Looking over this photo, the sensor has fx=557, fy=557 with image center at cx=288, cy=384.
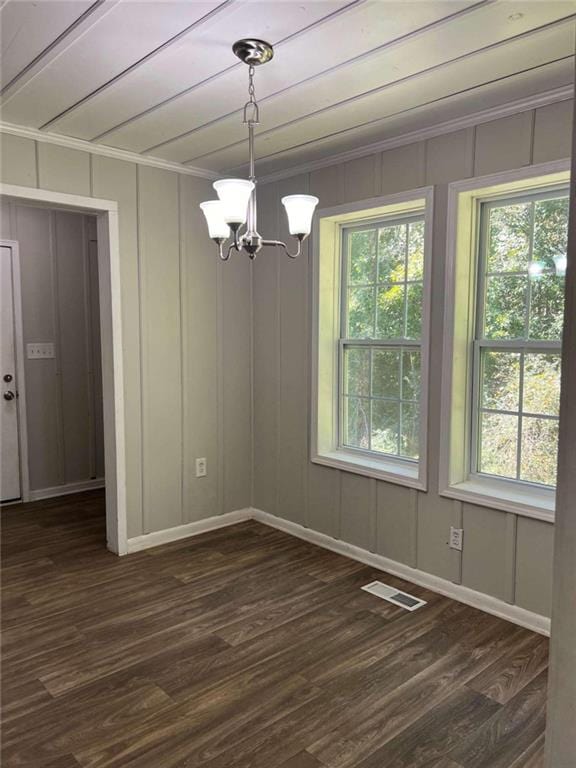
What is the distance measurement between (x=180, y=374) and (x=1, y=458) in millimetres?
1902

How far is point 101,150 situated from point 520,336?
2.58 m

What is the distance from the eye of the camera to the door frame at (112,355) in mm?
3377

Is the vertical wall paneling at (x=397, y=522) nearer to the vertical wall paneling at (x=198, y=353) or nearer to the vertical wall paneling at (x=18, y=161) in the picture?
the vertical wall paneling at (x=198, y=353)

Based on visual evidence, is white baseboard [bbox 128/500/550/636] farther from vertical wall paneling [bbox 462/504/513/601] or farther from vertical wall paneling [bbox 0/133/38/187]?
vertical wall paneling [bbox 0/133/38/187]

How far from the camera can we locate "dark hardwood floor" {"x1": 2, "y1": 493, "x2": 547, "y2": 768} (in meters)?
1.93

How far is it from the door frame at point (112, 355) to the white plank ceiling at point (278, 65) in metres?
0.41

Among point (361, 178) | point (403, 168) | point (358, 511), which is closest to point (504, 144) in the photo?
point (403, 168)

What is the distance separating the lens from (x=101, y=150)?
328 cm

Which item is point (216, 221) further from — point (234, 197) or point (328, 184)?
point (328, 184)

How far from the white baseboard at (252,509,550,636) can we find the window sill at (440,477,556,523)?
1.59 ft

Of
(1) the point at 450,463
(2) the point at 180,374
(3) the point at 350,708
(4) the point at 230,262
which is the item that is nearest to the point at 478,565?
(1) the point at 450,463

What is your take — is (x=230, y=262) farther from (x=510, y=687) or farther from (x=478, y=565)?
(x=510, y=687)

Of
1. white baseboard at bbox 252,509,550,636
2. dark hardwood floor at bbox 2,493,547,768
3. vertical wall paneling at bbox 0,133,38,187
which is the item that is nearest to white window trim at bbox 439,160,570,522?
white baseboard at bbox 252,509,550,636

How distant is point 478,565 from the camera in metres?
2.90
